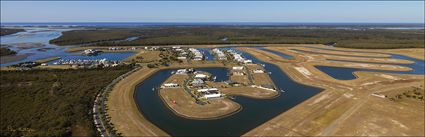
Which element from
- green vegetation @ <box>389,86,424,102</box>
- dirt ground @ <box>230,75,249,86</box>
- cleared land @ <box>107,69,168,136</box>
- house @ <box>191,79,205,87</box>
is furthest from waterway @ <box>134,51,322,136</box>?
green vegetation @ <box>389,86,424,102</box>

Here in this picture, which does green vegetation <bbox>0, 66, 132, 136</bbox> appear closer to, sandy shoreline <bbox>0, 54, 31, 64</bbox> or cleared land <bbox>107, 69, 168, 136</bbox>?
cleared land <bbox>107, 69, 168, 136</bbox>

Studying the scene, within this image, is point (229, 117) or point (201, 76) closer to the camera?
point (229, 117)

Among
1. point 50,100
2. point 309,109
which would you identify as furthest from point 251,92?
point 50,100

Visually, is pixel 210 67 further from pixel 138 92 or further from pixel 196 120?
pixel 196 120

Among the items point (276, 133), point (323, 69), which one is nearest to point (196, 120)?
point (276, 133)

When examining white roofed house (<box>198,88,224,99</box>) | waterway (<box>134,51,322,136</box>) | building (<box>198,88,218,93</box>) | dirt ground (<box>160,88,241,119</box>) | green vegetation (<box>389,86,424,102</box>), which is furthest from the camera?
building (<box>198,88,218,93</box>)

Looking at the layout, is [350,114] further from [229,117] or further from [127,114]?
[127,114]
